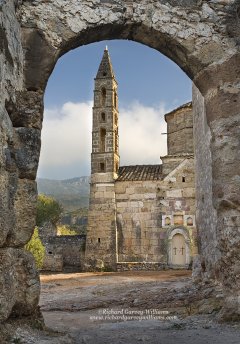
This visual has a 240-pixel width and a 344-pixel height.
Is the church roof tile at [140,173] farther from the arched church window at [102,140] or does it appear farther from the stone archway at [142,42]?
the stone archway at [142,42]

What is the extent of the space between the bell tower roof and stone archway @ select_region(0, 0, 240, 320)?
19.6 meters

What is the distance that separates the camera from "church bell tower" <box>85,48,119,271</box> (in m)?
20.3

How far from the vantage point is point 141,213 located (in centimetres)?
2045

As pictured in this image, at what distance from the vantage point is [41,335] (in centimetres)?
321

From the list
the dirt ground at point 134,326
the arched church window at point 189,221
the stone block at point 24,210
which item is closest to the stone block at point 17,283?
the stone block at point 24,210

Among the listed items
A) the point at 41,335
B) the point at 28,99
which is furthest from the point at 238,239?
the point at 28,99

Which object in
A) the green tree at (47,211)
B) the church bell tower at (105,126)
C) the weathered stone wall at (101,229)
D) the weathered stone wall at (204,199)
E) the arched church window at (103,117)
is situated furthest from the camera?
the green tree at (47,211)

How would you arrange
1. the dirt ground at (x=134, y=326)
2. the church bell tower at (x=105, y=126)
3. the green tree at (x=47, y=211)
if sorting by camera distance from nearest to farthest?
the dirt ground at (x=134, y=326) < the church bell tower at (x=105, y=126) < the green tree at (x=47, y=211)

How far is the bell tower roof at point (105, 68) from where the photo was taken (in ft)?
77.6

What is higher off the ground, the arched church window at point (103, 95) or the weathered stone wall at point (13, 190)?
the arched church window at point (103, 95)

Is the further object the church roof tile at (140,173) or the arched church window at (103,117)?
the arched church window at (103,117)

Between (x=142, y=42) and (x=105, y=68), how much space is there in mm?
20182

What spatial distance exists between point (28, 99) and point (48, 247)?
18.8m

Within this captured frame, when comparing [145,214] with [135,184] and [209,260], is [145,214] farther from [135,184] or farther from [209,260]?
[209,260]
